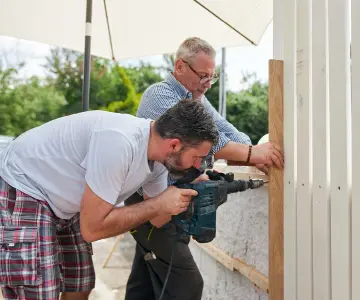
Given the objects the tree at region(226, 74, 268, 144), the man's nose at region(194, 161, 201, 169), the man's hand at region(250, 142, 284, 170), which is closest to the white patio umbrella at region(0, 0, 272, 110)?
the man's hand at region(250, 142, 284, 170)

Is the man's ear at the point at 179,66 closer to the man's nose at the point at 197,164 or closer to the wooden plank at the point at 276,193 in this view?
the wooden plank at the point at 276,193

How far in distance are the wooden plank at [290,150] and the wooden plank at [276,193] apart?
0.03m

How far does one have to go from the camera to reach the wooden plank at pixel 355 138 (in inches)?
54.3

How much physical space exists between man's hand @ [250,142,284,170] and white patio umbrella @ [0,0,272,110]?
144 cm

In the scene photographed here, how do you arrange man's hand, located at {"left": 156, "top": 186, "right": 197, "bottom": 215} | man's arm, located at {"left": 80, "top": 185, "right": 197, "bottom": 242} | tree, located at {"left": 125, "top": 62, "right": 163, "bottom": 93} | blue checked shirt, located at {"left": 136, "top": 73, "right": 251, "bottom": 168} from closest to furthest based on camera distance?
man's arm, located at {"left": 80, "top": 185, "right": 197, "bottom": 242} < man's hand, located at {"left": 156, "top": 186, "right": 197, "bottom": 215} < blue checked shirt, located at {"left": 136, "top": 73, "right": 251, "bottom": 168} < tree, located at {"left": 125, "top": 62, "right": 163, "bottom": 93}

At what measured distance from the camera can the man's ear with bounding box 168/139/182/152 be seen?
1738 millimetres

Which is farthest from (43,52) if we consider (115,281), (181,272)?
(181,272)

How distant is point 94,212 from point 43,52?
48.0ft

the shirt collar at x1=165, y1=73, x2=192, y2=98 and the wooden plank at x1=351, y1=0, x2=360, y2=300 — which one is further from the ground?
the shirt collar at x1=165, y1=73, x2=192, y2=98

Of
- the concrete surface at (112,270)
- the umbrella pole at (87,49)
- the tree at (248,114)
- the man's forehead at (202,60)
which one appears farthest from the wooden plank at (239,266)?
the tree at (248,114)

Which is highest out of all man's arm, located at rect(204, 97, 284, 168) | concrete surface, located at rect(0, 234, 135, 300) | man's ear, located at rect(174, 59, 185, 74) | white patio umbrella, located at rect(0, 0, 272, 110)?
white patio umbrella, located at rect(0, 0, 272, 110)

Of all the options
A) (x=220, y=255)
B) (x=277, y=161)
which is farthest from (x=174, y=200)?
(x=220, y=255)

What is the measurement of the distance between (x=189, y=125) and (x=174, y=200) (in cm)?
36

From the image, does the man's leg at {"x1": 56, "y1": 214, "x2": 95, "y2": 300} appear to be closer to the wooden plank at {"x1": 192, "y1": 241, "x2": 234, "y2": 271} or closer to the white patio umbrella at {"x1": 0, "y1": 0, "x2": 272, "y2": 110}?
the wooden plank at {"x1": 192, "y1": 241, "x2": 234, "y2": 271}
